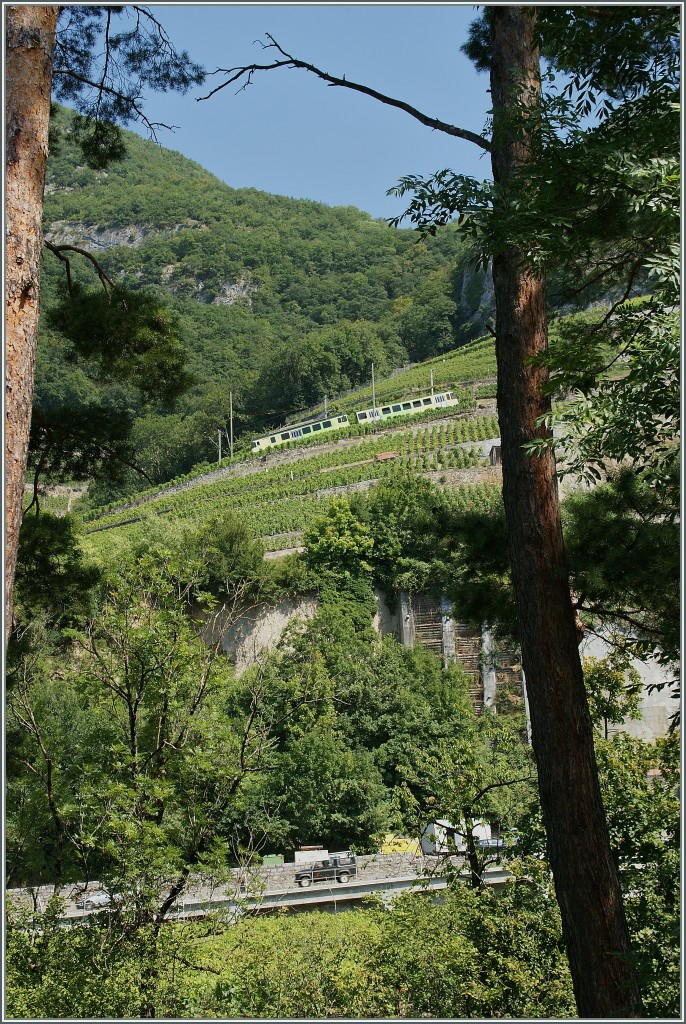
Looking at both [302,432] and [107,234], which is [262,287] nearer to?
[302,432]

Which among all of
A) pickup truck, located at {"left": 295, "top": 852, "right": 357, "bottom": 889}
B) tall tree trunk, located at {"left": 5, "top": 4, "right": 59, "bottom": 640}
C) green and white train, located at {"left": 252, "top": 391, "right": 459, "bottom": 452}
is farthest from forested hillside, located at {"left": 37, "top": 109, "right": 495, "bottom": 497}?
tall tree trunk, located at {"left": 5, "top": 4, "right": 59, "bottom": 640}

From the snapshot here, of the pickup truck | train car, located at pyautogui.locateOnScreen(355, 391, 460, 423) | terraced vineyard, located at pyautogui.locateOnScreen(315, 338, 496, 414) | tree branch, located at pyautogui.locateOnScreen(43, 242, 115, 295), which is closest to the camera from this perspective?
tree branch, located at pyautogui.locateOnScreen(43, 242, 115, 295)

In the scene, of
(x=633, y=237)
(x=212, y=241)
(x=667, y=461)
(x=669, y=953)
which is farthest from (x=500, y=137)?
(x=212, y=241)

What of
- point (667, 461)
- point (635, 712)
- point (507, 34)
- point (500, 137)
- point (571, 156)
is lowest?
point (635, 712)

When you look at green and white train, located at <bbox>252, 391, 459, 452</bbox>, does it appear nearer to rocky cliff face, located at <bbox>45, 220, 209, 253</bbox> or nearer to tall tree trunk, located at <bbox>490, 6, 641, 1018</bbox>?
rocky cliff face, located at <bbox>45, 220, 209, 253</bbox>

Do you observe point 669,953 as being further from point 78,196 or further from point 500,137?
point 78,196

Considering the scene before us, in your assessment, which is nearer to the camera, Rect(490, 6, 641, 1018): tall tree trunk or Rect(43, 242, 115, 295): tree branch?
Rect(490, 6, 641, 1018): tall tree trunk
